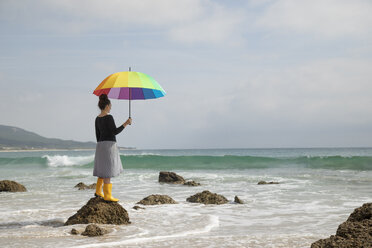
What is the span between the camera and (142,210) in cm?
802

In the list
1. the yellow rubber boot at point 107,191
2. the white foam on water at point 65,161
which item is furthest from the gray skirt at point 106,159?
the white foam on water at point 65,161

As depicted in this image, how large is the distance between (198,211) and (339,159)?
27.4m

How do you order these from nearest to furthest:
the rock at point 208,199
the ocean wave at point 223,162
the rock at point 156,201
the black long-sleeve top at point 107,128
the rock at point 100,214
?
the black long-sleeve top at point 107,128
the rock at point 100,214
the rock at point 156,201
the rock at point 208,199
the ocean wave at point 223,162

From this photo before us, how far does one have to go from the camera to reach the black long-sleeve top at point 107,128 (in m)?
6.28

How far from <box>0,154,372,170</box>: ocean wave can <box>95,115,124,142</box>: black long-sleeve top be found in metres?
24.2

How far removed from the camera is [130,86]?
6.47 metres

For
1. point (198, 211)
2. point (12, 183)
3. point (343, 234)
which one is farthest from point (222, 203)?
point (12, 183)

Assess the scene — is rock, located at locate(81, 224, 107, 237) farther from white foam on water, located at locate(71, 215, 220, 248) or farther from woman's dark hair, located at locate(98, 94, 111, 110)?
woman's dark hair, located at locate(98, 94, 111, 110)

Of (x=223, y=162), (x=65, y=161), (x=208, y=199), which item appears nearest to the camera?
(x=208, y=199)

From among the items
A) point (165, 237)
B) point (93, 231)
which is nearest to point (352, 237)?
point (165, 237)

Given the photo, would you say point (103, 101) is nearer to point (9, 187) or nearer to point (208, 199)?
point (208, 199)

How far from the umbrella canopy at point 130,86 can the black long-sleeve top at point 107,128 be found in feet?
1.80

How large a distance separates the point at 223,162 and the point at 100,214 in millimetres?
28468

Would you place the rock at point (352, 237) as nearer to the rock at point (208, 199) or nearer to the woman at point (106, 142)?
the woman at point (106, 142)
